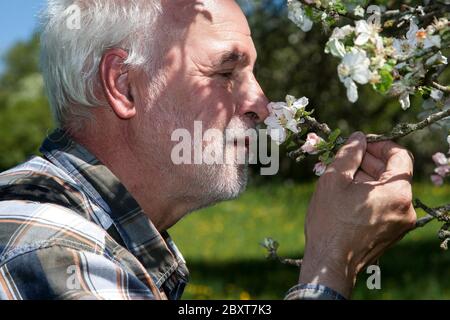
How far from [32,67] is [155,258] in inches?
3098

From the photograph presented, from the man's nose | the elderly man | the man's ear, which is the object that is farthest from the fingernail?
the man's ear

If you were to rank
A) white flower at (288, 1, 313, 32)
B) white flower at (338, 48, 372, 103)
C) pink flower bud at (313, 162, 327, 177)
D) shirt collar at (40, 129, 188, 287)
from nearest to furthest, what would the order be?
white flower at (338, 48, 372, 103) < white flower at (288, 1, 313, 32) < pink flower bud at (313, 162, 327, 177) < shirt collar at (40, 129, 188, 287)

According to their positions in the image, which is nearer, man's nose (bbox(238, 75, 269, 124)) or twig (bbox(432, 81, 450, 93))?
twig (bbox(432, 81, 450, 93))

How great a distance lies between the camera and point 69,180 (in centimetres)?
241

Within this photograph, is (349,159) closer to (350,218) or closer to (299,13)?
(350,218)

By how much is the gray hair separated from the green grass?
211 centimetres

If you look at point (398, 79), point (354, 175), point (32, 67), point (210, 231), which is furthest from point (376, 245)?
point (32, 67)

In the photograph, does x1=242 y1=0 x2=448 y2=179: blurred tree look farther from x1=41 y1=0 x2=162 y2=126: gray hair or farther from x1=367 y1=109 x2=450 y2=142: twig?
x1=367 y1=109 x2=450 y2=142: twig

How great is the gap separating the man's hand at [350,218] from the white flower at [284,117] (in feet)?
0.62

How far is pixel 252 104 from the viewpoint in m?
2.74

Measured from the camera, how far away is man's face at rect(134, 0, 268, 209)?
2.72m

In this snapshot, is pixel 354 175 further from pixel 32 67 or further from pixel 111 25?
pixel 32 67

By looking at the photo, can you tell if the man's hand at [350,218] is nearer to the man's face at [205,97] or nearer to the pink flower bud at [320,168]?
the pink flower bud at [320,168]

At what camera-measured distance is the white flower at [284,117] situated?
2.29 metres
